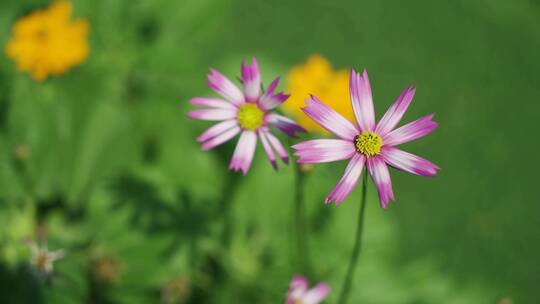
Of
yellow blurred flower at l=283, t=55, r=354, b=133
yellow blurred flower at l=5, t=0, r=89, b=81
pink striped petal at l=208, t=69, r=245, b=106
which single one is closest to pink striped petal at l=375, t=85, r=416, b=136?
pink striped petal at l=208, t=69, r=245, b=106

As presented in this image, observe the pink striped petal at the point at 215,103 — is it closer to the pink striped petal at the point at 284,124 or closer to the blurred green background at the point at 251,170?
the pink striped petal at the point at 284,124

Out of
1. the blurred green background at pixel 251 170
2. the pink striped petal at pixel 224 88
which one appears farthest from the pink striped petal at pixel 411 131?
the blurred green background at pixel 251 170

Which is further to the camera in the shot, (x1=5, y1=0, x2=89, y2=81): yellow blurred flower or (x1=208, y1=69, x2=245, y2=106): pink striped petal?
(x1=5, y1=0, x2=89, y2=81): yellow blurred flower

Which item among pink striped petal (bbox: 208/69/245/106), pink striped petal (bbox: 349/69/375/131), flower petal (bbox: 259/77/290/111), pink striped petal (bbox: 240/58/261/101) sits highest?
pink striped petal (bbox: 208/69/245/106)

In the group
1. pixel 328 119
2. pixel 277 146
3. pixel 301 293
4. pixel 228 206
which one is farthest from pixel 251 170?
pixel 328 119

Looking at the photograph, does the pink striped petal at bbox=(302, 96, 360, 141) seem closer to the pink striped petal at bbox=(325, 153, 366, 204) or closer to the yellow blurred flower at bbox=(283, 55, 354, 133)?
the pink striped petal at bbox=(325, 153, 366, 204)

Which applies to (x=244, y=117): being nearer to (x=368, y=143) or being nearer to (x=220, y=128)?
(x=220, y=128)

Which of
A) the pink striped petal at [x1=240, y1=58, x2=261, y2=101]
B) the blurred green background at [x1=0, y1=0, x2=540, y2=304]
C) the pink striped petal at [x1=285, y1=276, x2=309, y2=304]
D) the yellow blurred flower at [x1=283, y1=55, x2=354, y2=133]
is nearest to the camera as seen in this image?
the pink striped petal at [x1=240, y1=58, x2=261, y2=101]

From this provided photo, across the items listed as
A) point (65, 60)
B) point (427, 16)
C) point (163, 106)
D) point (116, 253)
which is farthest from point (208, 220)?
point (427, 16)
